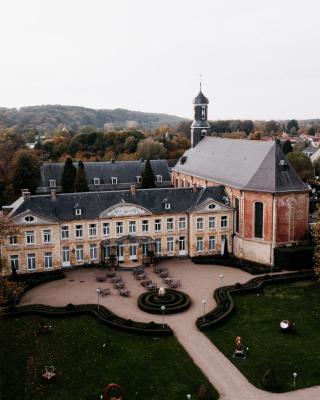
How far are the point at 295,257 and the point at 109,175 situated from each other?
4375 centimetres

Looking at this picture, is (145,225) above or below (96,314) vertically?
above

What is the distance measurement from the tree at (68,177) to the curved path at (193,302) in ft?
99.7

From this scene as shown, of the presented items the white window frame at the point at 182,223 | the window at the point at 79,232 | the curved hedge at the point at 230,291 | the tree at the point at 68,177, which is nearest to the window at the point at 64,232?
the window at the point at 79,232

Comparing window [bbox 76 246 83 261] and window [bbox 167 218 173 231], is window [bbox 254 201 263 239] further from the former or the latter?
window [bbox 76 246 83 261]

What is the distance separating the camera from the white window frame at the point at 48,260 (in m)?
51.4

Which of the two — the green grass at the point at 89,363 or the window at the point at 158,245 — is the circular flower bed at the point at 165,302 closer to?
the green grass at the point at 89,363

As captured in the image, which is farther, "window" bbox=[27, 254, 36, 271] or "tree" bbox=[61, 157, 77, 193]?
"tree" bbox=[61, 157, 77, 193]

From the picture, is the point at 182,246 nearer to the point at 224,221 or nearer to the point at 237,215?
the point at 224,221

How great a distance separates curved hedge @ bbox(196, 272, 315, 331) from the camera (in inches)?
1478

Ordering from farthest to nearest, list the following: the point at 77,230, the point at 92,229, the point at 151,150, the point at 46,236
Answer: the point at 151,150
the point at 92,229
the point at 77,230
the point at 46,236

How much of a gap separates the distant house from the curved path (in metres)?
33.1

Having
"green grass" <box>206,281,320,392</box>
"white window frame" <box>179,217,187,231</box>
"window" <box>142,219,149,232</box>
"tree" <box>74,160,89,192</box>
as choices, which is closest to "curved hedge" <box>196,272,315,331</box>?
"green grass" <box>206,281,320,392</box>

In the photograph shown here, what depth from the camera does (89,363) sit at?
3141 centimetres

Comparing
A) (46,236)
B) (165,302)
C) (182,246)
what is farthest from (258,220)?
(46,236)
